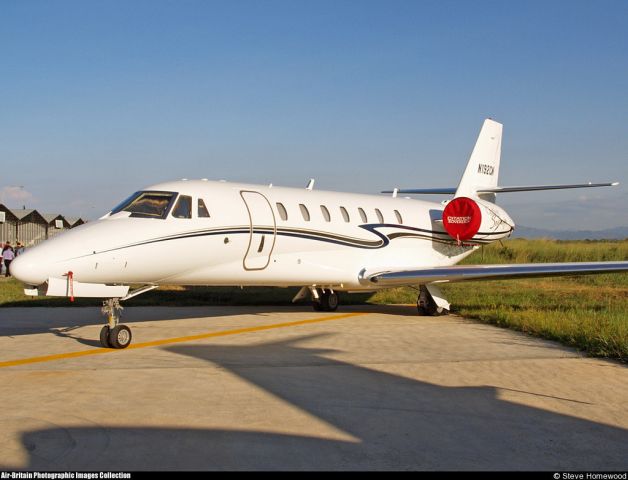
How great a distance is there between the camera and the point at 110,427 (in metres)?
5.21

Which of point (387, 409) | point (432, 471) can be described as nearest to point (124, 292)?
point (387, 409)

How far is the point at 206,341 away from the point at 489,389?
4.95 meters

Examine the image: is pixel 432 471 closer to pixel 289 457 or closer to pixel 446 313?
pixel 289 457

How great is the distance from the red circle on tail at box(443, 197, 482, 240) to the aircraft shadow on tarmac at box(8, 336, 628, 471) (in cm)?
1003

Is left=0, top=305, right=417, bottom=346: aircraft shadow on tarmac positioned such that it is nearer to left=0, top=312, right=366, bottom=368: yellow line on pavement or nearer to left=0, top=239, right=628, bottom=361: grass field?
left=0, top=312, right=366, bottom=368: yellow line on pavement

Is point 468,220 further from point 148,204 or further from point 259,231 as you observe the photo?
point 148,204

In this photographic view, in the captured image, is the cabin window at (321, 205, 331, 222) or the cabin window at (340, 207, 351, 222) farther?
the cabin window at (340, 207, 351, 222)

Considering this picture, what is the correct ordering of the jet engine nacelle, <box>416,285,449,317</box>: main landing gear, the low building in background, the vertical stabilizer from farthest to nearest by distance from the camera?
the low building in background
the vertical stabilizer
the jet engine nacelle
<box>416,285,449,317</box>: main landing gear

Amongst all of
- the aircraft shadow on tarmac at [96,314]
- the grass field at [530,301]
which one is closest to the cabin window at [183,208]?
the aircraft shadow on tarmac at [96,314]

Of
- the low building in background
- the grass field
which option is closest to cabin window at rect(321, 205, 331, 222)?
the grass field

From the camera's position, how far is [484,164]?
→ 59.4ft

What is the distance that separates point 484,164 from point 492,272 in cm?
609

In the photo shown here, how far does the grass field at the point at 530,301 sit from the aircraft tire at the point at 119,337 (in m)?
6.60

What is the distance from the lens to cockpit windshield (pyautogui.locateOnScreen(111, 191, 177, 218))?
10055 millimetres
